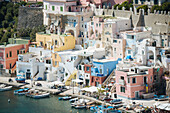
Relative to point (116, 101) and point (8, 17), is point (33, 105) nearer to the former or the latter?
point (116, 101)

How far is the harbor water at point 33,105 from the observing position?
192ft

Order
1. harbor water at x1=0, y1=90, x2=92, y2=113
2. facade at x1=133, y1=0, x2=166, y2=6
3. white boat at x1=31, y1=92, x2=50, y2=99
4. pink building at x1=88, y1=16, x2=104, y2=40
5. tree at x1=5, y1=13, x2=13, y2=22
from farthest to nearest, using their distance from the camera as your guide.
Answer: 1. tree at x1=5, y1=13, x2=13, y2=22
2. facade at x1=133, y1=0, x2=166, y2=6
3. pink building at x1=88, y1=16, x2=104, y2=40
4. white boat at x1=31, y1=92, x2=50, y2=99
5. harbor water at x1=0, y1=90, x2=92, y2=113

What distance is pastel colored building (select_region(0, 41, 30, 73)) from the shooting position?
7188 cm

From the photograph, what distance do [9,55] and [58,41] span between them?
6.13 m

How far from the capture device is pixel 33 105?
6066cm

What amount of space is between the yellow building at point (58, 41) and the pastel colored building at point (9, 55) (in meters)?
2.87

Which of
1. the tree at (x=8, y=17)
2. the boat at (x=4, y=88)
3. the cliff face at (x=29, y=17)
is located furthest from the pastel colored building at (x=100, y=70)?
the tree at (x=8, y=17)

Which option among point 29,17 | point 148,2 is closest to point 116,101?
point 148,2

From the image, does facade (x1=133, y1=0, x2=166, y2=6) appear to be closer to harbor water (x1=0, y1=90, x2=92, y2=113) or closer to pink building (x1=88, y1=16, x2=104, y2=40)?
pink building (x1=88, y1=16, x2=104, y2=40)

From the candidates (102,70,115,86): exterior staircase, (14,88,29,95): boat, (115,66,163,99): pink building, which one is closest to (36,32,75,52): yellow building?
(14,88,29,95): boat

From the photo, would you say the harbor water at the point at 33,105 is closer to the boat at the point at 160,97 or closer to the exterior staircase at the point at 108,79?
the exterior staircase at the point at 108,79

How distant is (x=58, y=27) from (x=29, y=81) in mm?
8959

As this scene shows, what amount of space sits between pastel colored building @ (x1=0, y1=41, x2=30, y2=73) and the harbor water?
8426 mm

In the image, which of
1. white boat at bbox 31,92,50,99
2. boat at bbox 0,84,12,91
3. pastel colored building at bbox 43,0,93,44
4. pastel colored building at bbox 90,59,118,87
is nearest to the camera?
white boat at bbox 31,92,50,99
